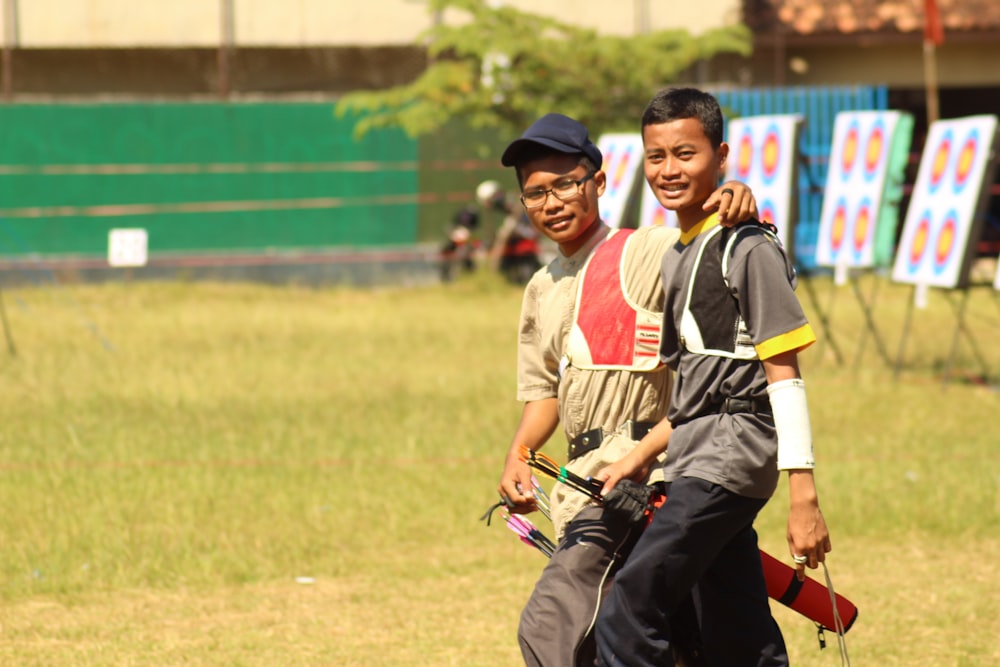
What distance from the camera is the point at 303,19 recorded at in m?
23.7

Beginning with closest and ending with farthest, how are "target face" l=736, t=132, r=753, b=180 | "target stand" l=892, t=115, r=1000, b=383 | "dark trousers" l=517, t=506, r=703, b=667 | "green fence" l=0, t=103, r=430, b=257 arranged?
1. "dark trousers" l=517, t=506, r=703, b=667
2. "target stand" l=892, t=115, r=1000, b=383
3. "target face" l=736, t=132, r=753, b=180
4. "green fence" l=0, t=103, r=430, b=257

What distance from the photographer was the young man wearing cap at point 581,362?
391 cm

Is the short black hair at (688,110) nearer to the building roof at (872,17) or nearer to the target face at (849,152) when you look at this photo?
the target face at (849,152)

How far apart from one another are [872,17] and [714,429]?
20.1m

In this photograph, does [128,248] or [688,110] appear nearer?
[688,110]

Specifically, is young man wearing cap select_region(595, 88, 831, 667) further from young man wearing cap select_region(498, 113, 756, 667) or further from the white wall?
the white wall

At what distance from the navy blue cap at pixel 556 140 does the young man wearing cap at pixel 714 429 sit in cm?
30

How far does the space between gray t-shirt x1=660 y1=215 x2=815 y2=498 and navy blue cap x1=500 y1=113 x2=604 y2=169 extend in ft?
1.71

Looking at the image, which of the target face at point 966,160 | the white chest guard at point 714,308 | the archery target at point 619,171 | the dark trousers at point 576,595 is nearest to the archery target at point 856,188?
the target face at point 966,160

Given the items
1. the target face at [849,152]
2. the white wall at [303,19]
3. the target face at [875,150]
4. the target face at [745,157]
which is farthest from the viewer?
the white wall at [303,19]

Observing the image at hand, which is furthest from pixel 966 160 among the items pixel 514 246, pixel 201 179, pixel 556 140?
pixel 201 179

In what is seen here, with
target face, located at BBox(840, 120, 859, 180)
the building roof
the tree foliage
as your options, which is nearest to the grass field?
target face, located at BBox(840, 120, 859, 180)

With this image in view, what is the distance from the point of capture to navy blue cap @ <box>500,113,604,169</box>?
408 centimetres

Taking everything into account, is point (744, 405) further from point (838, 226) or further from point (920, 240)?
point (838, 226)
